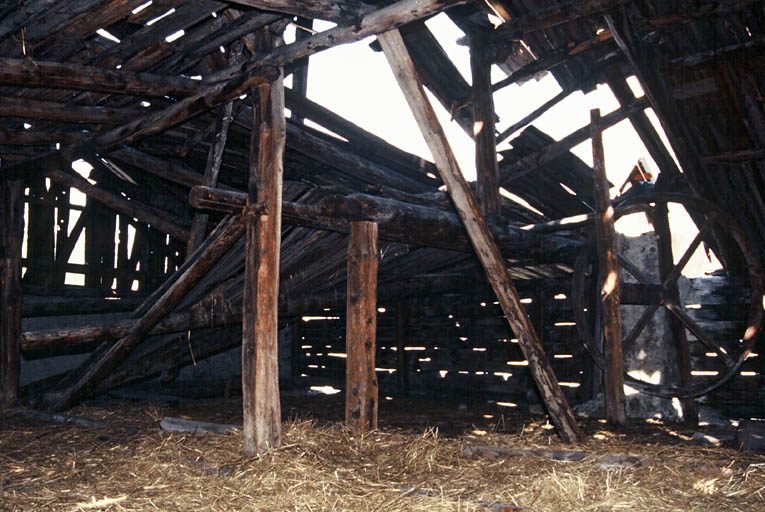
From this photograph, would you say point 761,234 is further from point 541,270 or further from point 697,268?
point 697,268

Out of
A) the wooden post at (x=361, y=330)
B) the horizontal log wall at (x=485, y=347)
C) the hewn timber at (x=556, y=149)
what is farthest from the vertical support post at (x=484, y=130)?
the horizontal log wall at (x=485, y=347)

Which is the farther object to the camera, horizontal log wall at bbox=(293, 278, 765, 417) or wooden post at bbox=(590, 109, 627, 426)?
horizontal log wall at bbox=(293, 278, 765, 417)

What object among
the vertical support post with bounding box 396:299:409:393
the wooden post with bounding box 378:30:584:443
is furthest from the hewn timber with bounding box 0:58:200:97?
the vertical support post with bounding box 396:299:409:393

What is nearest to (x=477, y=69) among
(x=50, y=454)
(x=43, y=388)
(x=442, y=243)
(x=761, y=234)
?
(x=442, y=243)

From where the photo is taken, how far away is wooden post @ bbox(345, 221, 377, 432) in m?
5.24

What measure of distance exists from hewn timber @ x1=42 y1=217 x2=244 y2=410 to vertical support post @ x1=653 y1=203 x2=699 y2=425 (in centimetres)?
464

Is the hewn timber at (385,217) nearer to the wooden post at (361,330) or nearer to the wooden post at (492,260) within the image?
the wooden post at (361,330)

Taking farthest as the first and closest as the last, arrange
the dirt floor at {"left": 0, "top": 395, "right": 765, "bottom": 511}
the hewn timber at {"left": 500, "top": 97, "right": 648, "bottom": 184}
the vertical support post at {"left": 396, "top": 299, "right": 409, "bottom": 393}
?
the vertical support post at {"left": 396, "top": 299, "right": 409, "bottom": 393}, the hewn timber at {"left": 500, "top": 97, "right": 648, "bottom": 184}, the dirt floor at {"left": 0, "top": 395, "right": 765, "bottom": 511}

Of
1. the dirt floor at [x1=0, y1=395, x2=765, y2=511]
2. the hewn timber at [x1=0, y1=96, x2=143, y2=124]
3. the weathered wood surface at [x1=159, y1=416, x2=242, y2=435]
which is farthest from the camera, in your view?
the hewn timber at [x1=0, y1=96, x2=143, y2=124]

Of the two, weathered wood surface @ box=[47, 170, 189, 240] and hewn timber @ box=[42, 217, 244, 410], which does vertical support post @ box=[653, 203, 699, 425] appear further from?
weathered wood surface @ box=[47, 170, 189, 240]

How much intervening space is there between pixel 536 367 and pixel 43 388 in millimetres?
5428

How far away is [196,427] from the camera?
5.46 m

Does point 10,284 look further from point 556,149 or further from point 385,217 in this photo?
point 556,149

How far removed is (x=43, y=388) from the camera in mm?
7391
